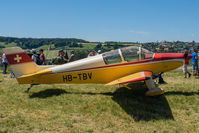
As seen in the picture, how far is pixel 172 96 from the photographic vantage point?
659 centimetres

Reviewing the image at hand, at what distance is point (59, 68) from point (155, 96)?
4170mm

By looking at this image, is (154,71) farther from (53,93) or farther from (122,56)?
(53,93)

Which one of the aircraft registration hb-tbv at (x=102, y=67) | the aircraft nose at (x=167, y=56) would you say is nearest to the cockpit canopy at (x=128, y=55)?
the aircraft registration hb-tbv at (x=102, y=67)

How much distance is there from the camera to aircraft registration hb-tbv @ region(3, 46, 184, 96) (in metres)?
6.54

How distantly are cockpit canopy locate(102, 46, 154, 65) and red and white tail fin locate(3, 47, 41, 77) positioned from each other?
10.7 feet

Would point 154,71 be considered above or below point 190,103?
above

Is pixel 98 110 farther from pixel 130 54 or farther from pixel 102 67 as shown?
pixel 130 54

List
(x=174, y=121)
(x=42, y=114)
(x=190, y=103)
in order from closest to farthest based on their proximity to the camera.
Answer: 1. (x=174, y=121)
2. (x=42, y=114)
3. (x=190, y=103)

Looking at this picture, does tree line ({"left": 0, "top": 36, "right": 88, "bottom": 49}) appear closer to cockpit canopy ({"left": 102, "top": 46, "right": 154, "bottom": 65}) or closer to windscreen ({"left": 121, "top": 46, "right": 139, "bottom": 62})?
cockpit canopy ({"left": 102, "top": 46, "right": 154, "bottom": 65})

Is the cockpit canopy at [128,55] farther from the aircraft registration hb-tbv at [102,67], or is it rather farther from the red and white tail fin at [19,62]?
the red and white tail fin at [19,62]

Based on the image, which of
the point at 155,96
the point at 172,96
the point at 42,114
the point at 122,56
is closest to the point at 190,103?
the point at 172,96

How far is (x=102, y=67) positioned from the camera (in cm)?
668

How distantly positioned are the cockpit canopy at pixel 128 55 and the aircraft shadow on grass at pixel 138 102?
1.53 metres

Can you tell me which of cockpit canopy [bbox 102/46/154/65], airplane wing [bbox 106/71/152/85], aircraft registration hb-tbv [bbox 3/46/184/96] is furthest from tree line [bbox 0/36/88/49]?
airplane wing [bbox 106/71/152/85]
